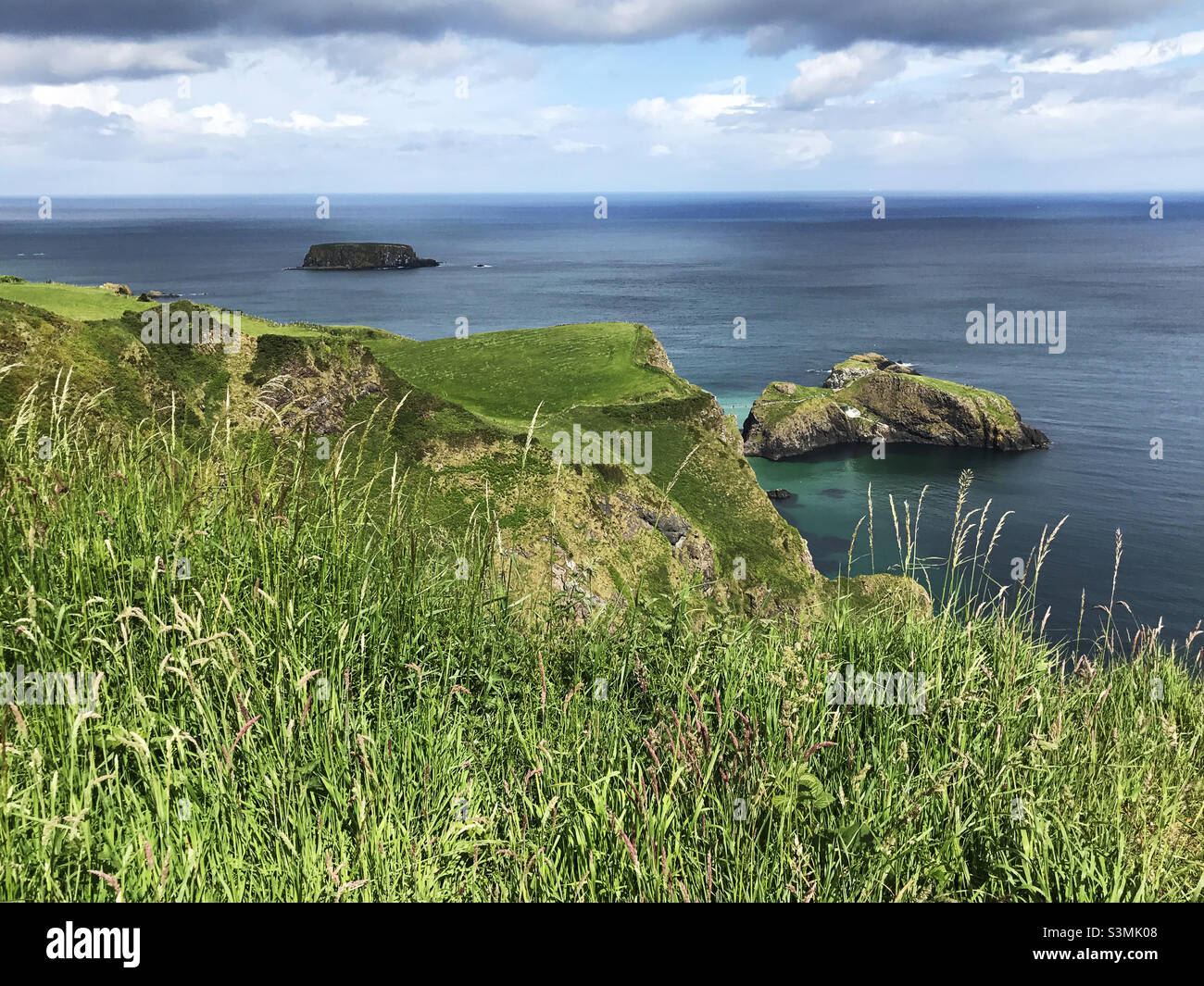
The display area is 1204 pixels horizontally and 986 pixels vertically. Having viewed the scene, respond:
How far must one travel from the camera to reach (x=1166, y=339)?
435 ft

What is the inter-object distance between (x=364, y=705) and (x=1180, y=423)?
10678 cm

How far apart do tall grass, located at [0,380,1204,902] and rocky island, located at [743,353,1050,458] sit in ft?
269

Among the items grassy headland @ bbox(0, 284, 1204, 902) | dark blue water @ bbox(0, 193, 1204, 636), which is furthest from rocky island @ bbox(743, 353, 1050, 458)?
grassy headland @ bbox(0, 284, 1204, 902)

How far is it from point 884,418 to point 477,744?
94487 mm

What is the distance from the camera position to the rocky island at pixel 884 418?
285ft

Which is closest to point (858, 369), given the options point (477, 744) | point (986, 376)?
point (986, 376)

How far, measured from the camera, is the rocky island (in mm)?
86875

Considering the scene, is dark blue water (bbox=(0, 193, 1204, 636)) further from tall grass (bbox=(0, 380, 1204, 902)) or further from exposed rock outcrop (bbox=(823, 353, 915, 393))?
tall grass (bbox=(0, 380, 1204, 902))

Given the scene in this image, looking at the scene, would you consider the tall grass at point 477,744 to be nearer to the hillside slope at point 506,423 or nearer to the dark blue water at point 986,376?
the hillside slope at point 506,423

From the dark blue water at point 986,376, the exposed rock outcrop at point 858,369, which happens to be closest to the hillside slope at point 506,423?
the dark blue water at point 986,376

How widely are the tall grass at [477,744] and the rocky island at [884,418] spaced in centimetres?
8186

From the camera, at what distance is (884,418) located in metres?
92.8

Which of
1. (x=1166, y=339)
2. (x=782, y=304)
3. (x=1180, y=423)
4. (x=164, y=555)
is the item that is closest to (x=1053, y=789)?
(x=164, y=555)
